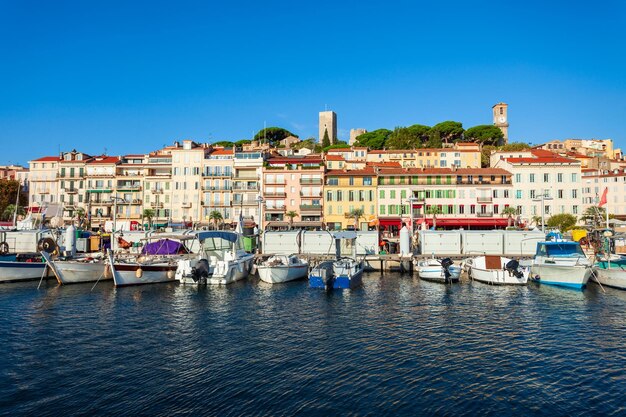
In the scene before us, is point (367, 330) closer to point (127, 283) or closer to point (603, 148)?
point (127, 283)

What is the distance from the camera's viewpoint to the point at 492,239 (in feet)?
161

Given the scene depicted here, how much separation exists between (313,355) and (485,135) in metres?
125

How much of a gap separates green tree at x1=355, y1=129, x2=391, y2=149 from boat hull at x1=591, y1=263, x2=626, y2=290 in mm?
103253

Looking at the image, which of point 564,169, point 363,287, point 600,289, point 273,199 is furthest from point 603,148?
point 363,287

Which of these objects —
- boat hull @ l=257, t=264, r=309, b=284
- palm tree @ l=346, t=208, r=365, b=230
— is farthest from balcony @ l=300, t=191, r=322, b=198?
boat hull @ l=257, t=264, r=309, b=284

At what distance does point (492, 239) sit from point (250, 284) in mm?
27382

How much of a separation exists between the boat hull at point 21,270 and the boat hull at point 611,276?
45.6 meters

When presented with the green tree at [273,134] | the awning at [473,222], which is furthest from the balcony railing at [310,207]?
the green tree at [273,134]

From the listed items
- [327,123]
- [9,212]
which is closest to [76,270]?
[9,212]

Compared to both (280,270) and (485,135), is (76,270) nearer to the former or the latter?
(280,270)

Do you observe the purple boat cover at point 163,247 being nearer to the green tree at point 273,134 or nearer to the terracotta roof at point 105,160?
the terracotta roof at point 105,160

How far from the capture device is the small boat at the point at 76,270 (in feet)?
120

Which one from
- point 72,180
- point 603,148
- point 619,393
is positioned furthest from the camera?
point 603,148

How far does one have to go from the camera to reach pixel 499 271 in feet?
121
